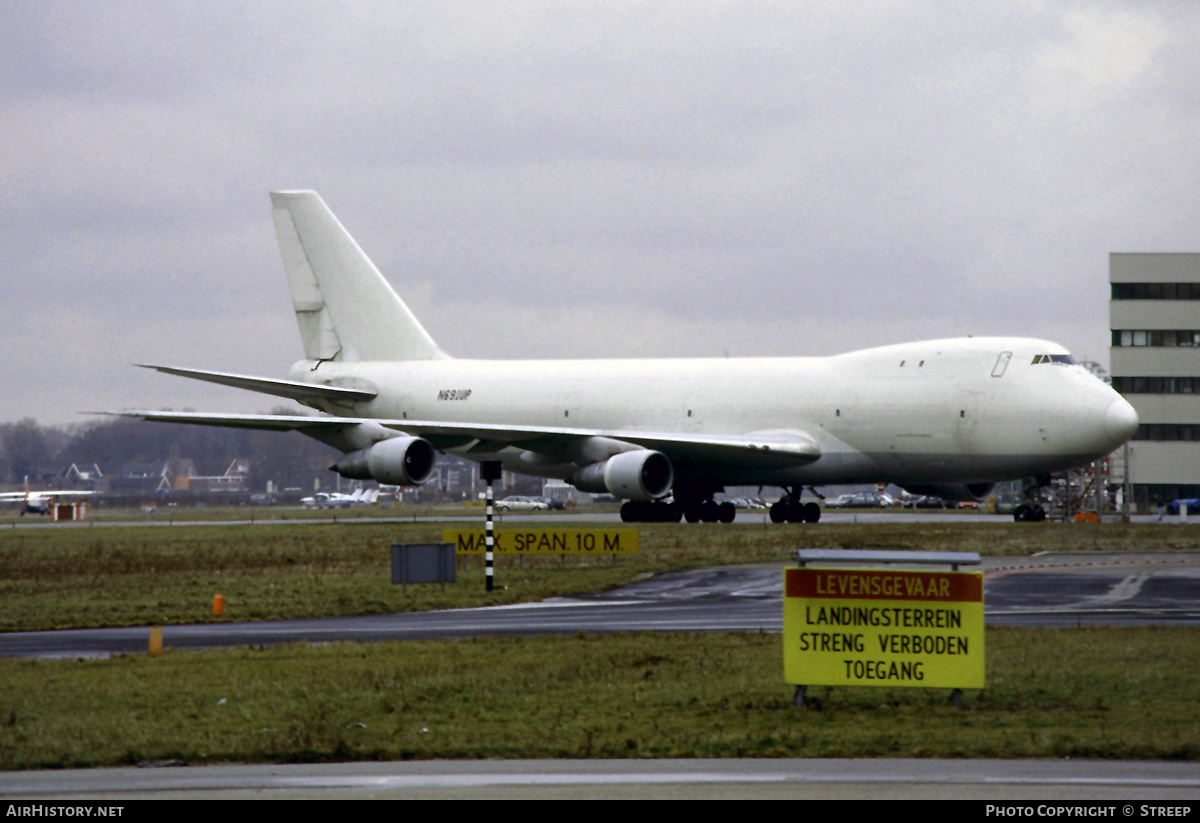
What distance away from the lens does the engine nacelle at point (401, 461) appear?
4438 cm

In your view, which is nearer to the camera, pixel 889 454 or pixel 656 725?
pixel 656 725

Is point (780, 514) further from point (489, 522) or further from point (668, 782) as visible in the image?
point (668, 782)

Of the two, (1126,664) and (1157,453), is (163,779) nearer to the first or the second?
(1126,664)

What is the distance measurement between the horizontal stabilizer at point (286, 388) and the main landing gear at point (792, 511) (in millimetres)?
16402

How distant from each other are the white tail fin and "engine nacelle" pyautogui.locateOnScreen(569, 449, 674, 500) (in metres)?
14.6

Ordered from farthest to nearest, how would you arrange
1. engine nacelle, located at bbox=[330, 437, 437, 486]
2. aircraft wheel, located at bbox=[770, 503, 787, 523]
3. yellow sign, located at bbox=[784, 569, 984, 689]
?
1. aircraft wheel, located at bbox=[770, 503, 787, 523]
2. engine nacelle, located at bbox=[330, 437, 437, 486]
3. yellow sign, located at bbox=[784, 569, 984, 689]

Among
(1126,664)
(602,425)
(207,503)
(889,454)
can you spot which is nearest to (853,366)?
(889,454)

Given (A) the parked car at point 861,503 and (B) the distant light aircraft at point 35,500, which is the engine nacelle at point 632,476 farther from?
(A) the parked car at point 861,503

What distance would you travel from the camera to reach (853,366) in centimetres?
4406

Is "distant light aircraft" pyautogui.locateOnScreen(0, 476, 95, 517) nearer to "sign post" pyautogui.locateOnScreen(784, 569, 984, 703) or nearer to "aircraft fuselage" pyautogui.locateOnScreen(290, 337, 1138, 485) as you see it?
"aircraft fuselage" pyautogui.locateOnScreen(290, 337, 1138, 485)

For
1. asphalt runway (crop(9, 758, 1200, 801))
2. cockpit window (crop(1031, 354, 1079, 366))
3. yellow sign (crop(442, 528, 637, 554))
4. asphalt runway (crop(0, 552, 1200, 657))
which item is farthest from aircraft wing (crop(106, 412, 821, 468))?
asphalt runway (crop(9, 758, 1200, 801))

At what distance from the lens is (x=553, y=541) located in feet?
107

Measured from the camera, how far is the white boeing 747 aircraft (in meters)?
41.0

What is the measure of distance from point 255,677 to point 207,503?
121 m
